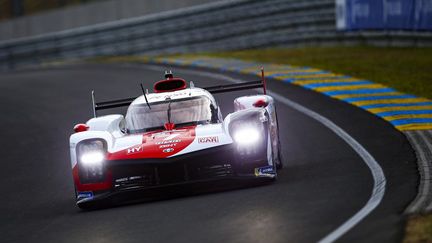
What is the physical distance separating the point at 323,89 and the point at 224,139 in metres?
9.57

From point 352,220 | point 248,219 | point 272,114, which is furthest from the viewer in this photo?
point 272,114

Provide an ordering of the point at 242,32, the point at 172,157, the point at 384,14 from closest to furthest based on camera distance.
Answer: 1. the point at 172,157
2. the point at 384,14
3. the point at 242,32

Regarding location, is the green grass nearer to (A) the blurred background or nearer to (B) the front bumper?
(A) the blurred background

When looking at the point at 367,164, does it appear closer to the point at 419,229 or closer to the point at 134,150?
the point at 134,150

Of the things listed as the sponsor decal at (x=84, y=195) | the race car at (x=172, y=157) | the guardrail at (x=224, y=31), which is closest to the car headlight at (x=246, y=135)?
the race car at (x=172, y=157)

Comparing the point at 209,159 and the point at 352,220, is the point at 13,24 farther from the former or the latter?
the point at 352,220

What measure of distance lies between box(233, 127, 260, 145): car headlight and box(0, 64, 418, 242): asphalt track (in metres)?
0.53

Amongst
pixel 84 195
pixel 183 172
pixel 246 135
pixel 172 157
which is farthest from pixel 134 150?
pixel 246 135

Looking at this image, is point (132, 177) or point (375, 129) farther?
point (375, 129)

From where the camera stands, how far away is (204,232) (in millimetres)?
8922

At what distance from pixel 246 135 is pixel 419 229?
12.7ft

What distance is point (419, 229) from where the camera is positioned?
306 inches

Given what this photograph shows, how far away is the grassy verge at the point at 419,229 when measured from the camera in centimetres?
745

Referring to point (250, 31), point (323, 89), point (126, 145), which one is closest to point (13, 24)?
point (250, 31)
